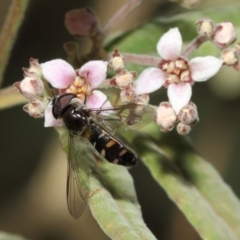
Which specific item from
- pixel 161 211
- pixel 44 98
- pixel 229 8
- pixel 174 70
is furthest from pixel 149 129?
pixel 161 211

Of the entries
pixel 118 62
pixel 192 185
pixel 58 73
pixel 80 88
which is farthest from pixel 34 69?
pixel 192 185

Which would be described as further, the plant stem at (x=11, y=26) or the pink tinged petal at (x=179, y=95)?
the plant stem at (x=11, y=26)

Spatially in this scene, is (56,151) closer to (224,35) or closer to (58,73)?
(58,73)

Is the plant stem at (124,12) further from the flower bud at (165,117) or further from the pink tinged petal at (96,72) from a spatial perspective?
the flower bud at (165,117)

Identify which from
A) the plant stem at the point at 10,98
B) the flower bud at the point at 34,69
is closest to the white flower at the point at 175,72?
the flower bud at the point at 34,69

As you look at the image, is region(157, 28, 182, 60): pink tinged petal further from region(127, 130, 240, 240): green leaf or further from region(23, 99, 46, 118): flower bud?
region(23, 99, 46, 118): flower bud

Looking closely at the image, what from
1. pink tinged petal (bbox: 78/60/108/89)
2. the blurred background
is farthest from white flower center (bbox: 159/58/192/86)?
the blurred background
